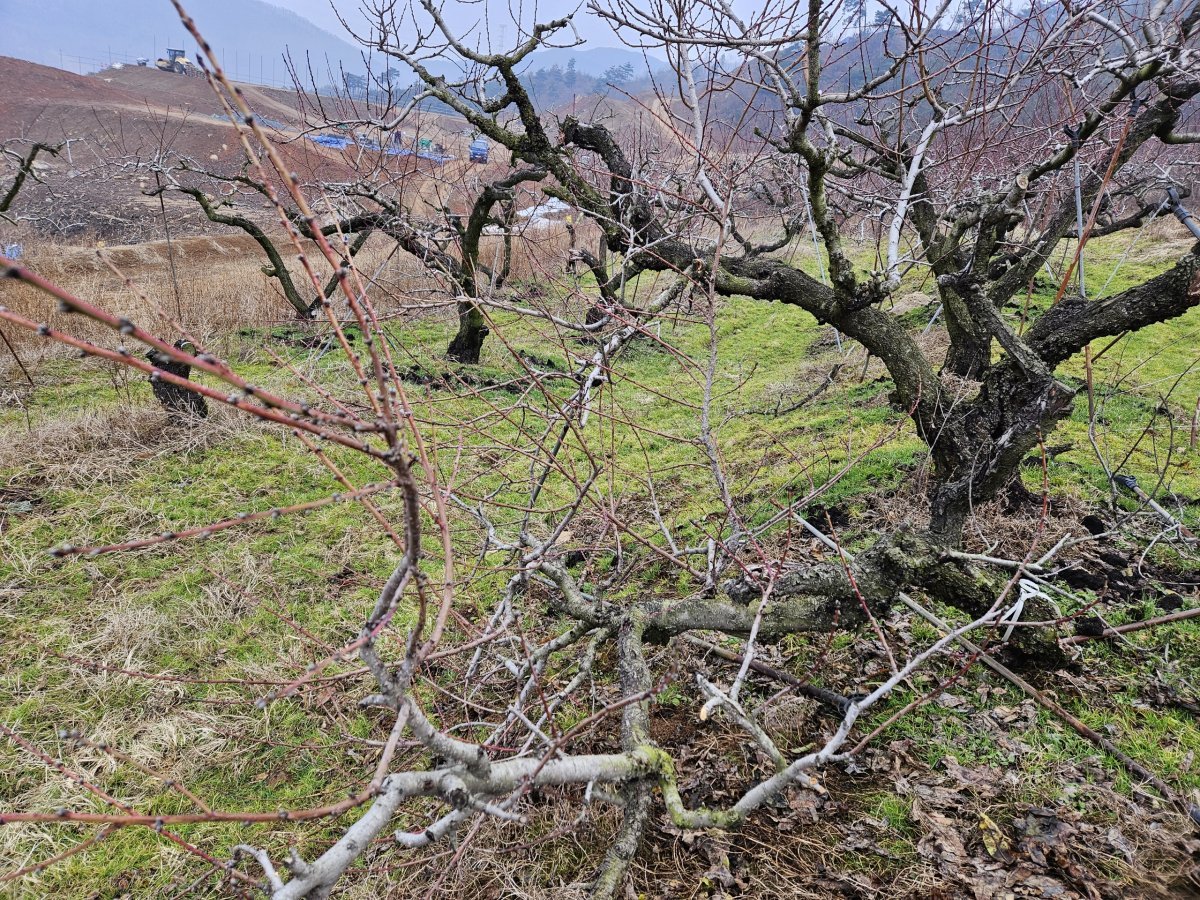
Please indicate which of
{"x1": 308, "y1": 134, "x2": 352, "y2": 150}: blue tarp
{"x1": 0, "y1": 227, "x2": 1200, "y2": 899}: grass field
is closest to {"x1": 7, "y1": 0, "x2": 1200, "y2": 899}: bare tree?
{"x1": 0, "y1": 227, "x2": 1200, "y2": 899}: grass field

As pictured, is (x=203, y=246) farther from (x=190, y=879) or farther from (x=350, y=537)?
(x=190, y=879)

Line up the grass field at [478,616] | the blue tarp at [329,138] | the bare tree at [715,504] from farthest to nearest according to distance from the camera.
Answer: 1. the blue tarp at [329,138]
2. the grass field at [478,616]
3. the bare tree at [715,504]

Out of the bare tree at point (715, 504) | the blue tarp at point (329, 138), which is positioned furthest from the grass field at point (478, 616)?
the blue tarp at point (329, 138)

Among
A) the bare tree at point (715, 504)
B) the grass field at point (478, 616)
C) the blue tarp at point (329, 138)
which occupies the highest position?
the blue tarp at point (329, 138)

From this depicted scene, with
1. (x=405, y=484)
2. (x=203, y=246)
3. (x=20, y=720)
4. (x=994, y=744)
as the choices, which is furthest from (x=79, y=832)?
(x=203, y=246)

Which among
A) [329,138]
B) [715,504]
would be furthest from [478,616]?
[329,138]

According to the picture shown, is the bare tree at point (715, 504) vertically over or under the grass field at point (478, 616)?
over

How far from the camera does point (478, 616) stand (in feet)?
14.4

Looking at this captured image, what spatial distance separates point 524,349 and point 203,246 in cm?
1610

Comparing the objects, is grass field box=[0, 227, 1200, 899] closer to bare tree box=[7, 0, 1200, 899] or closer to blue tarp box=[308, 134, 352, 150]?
bare tree box=[7, 0, 1200, 899]

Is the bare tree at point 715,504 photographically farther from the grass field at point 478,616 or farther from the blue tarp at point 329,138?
the blue tarp at point 329,138

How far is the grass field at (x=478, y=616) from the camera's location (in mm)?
2393

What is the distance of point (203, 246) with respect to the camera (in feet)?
65.1

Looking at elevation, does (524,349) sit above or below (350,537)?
above
